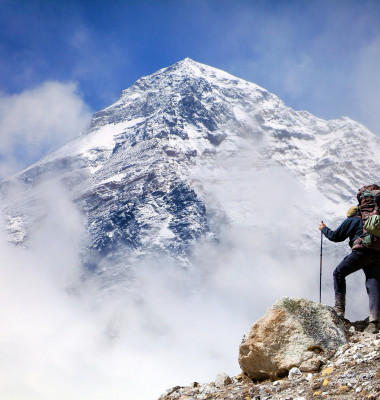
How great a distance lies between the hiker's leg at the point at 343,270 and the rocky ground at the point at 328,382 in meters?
0.89

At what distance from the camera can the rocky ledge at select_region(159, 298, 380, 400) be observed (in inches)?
261

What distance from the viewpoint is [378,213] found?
31.2 ft

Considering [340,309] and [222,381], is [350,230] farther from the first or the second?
[222,381]

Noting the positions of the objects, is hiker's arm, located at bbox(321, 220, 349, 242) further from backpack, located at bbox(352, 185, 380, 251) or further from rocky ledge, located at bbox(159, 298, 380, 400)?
rocky ledge, located at bbox(159, 298, 380, 400)

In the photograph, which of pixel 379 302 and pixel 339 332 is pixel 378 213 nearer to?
pixel 379 302

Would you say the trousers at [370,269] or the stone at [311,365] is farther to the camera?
the trousers at [370,269]

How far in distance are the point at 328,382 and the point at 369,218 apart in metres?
3.83

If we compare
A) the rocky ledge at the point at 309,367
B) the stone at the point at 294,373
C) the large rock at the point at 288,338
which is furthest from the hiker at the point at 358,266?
the stone at the point at 294,373

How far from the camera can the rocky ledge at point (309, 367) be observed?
6.63 metres

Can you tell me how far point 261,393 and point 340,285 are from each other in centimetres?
376

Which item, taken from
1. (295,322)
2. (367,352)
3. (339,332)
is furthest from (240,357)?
(367,352)

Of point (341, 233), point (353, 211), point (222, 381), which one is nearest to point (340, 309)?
point (341, 233)

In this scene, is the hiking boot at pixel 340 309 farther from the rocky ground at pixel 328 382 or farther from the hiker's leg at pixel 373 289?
the hiker's leg at pixel 373 289

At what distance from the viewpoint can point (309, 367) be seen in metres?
7.91
